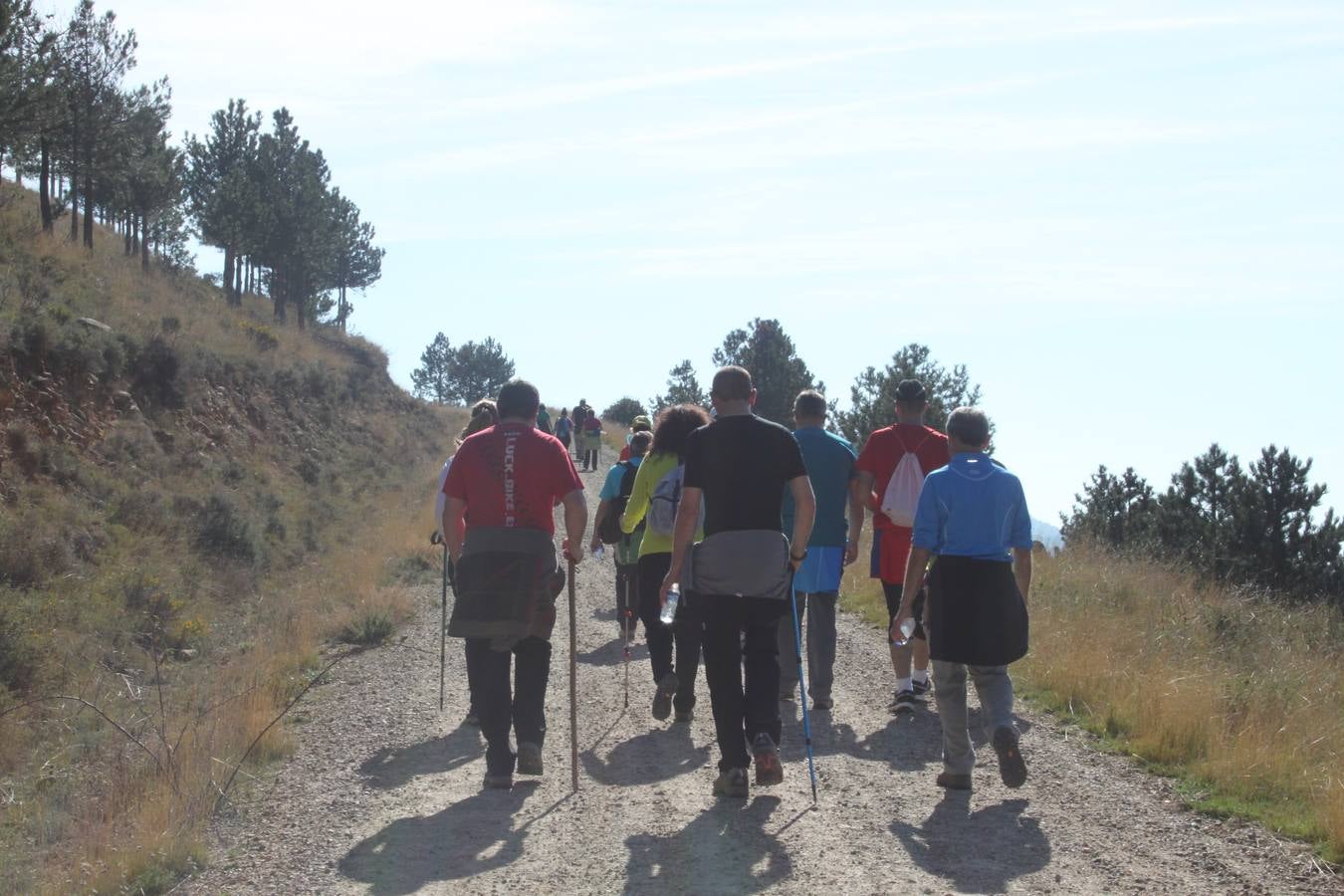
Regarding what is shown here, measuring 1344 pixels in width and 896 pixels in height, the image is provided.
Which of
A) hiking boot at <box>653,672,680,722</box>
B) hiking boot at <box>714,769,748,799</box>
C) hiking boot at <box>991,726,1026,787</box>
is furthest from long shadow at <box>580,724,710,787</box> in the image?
hiking boot at <box>991,726,1026,787</box>

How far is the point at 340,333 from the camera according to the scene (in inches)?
2463

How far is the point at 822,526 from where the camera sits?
885 centimetres

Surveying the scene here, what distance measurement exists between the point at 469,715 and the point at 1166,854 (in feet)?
16.7

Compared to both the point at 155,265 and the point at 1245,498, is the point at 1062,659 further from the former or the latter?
the point at 155,265

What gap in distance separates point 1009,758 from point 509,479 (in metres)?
3.26

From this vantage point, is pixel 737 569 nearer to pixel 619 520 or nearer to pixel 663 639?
pixel 663 639

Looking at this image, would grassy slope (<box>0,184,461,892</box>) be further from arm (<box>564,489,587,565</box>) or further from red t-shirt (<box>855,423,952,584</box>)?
red t-shirt (<box>855,423,952,584</box>)

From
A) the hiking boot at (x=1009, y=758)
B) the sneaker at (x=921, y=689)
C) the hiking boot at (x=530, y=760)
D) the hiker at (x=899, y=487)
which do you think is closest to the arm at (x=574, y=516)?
the hiking boot at (x=530, y=760)

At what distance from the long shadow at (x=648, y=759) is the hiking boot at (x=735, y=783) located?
63 cm

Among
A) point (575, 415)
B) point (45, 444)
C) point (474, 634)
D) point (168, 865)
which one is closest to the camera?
point (168, 865)

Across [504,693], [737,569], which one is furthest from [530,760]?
[737,569]

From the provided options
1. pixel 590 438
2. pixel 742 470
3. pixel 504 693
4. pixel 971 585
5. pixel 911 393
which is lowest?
pixel 504 693

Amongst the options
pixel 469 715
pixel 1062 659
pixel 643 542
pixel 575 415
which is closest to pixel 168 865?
pixel 469 715

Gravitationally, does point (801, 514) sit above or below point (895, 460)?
below
